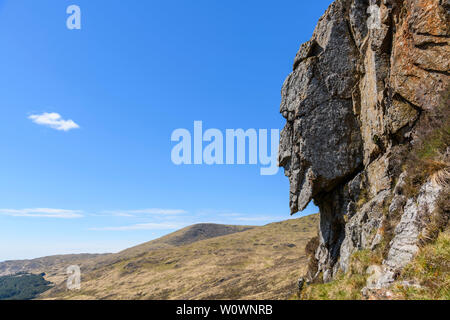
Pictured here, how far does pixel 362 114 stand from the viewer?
19344 mm

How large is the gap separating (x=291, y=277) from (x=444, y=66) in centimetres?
5947

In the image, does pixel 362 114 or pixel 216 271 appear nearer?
pixel 362 114

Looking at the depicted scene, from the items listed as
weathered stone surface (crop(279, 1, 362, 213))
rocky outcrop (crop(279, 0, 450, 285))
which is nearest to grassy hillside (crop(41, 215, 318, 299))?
rocky outcrop (crop(279, 0, 450, 285))

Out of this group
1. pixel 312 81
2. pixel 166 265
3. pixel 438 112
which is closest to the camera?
pixel 438 112

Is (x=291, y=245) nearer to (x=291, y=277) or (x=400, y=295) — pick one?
(x=291, y=277)

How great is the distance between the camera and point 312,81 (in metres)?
21.1

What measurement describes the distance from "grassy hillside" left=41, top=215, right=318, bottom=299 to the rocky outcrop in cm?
3794

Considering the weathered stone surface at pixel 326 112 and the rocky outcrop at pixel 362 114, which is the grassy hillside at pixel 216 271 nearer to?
the rocky outcrop at pixel 362 114

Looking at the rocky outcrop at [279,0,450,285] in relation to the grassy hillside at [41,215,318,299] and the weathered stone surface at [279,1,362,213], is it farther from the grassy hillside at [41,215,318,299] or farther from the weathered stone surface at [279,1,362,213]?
the grassy hillside at [41,215,318,299]

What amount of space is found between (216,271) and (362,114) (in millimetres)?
97361

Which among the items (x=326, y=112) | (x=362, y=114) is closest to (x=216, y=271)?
(x=326, y=112)

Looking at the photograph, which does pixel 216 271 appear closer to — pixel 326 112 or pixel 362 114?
pixel 326 112

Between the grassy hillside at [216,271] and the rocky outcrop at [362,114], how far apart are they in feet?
124
